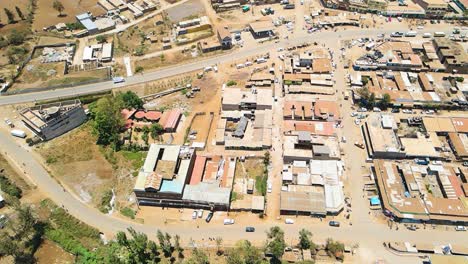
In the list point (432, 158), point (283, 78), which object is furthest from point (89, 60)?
point (432, 158)

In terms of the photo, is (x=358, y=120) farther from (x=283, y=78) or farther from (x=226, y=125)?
(x=226, y=125)

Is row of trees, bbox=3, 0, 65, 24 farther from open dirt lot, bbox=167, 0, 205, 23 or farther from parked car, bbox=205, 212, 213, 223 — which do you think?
parked car, bbox=205, 212, 213, 223

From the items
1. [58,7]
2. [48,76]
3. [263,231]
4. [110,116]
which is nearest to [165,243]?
[263,231]

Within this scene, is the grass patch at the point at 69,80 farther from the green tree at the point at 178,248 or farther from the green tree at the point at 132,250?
the green tree at the point at 178,248

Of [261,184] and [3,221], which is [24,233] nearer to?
[3,221]

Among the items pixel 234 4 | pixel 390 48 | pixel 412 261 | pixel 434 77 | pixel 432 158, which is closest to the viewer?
pixel 412 261

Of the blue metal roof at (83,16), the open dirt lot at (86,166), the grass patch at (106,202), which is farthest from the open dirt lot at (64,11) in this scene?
the grass patch at (106,202)

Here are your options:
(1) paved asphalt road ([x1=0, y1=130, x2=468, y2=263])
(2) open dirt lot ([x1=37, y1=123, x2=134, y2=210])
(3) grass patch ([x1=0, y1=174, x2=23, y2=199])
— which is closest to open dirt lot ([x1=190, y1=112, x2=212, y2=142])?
(2) open dirt lot ([x1=37, y1=123, x2=134, y2=210])
